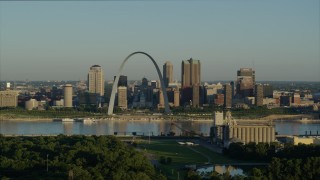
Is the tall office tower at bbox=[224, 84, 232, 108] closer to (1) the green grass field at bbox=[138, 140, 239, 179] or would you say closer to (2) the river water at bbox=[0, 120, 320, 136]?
(2) the river water at bbox=[0, 120, 320, 136]

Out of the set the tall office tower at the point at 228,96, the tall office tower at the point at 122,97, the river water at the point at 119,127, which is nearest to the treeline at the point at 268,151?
the river water at the point at 119,127

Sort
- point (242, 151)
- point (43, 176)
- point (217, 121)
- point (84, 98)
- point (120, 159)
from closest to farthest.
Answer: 1. point (43, 176)
2. point (120, 159)
3. point (242, 151)
4. point (217, 121)
5. point (84, 98)

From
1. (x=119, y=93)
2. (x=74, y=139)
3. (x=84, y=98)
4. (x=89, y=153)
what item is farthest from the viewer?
(x=84, y=98)

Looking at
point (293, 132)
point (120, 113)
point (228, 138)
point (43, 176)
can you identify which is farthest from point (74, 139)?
point (120, 113)

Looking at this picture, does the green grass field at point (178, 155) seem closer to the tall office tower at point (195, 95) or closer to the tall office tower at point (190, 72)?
the tall office tower at point (195, 95)

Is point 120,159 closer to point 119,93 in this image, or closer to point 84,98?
point 119,93

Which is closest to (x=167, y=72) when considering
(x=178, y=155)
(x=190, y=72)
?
(x=190, y=72)

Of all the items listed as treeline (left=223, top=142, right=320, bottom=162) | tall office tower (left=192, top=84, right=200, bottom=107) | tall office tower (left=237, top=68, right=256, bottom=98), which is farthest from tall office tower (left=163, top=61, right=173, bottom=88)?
treeline (left=223, top=142, right=320, bottom=162)

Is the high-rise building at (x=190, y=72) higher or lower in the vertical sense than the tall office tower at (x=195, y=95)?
higher
